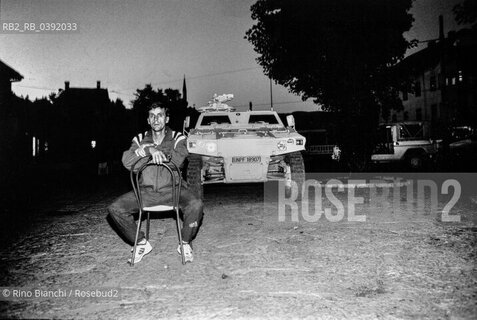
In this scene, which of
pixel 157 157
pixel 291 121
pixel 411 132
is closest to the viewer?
pixel 157 157

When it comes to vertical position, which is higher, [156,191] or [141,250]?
[156,191]

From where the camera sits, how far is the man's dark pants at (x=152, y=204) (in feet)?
12.0

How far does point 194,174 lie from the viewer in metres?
6.49

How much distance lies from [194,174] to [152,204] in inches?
110

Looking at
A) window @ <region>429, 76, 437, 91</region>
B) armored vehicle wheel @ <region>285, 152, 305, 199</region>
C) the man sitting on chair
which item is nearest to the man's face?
the man sitting on chair

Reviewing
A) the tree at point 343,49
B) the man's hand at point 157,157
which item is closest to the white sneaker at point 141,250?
the man's hand at point 157,157

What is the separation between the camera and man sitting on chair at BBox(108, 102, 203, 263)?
365 centimetres

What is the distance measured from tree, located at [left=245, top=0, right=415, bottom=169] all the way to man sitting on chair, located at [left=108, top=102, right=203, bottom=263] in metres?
8.01

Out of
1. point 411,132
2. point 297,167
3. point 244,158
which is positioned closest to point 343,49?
point 411,132

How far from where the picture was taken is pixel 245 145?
21.1 ft

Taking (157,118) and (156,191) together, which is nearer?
(156,191)

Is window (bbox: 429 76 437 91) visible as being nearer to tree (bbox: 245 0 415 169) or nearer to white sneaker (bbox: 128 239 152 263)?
tree (bbox: 245 0 415 169)

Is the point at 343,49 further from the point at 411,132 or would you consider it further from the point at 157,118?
the point at 157,118

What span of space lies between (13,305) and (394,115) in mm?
45658
